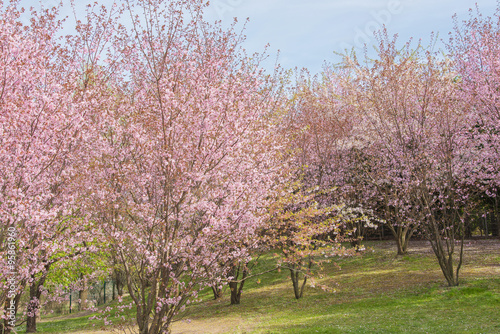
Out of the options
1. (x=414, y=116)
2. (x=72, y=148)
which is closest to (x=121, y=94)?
(x=72, y=148)

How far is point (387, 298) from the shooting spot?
15.7 meters

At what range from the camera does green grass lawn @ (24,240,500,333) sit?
12047mm

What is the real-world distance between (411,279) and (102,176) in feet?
47.2

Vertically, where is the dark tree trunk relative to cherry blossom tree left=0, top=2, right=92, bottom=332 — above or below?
below

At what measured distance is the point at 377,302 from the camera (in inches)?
606

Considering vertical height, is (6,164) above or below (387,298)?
above

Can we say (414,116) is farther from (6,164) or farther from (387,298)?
(6,164)

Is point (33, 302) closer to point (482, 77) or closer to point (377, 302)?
point (377, 302)

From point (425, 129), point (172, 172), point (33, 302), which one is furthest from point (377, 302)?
point (33, 302)

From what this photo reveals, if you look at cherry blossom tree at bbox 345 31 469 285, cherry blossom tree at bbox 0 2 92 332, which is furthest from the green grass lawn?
cherry blossom tree at bbox 0 2 92 332

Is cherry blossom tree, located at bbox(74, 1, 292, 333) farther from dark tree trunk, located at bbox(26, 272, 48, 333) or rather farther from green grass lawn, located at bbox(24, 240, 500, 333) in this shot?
dark tree trunk, located at bbox(26, 272, 48, 333)

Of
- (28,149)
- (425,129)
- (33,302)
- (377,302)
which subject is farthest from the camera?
(425,129)

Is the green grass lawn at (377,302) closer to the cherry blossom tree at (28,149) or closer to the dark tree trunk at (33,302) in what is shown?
the dark tree trunk at (33,302)

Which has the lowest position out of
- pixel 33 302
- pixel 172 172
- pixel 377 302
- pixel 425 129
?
pixel 377 302
